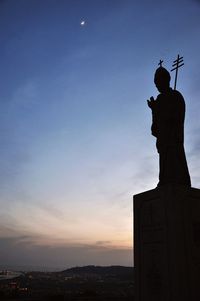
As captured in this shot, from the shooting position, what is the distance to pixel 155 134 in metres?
7.63

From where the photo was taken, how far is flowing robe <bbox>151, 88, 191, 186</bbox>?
6902 millimetres

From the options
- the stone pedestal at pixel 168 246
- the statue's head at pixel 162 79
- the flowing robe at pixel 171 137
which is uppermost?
the statue's head at pixel 162 79

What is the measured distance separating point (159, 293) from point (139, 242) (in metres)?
1.13

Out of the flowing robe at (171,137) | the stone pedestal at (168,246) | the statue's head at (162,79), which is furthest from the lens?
the statue's head at (162,79)

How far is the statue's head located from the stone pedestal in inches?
103

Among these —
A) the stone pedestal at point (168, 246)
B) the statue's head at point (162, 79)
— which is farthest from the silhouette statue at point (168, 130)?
the stone pedestal at point (168, 246)

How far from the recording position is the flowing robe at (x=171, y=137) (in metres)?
6.90

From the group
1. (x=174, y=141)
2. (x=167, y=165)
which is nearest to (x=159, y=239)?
(x=167, y=165)

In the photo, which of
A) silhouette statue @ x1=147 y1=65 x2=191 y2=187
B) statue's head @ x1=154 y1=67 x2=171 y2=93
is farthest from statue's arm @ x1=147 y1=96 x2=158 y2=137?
statue's head @ x1=154 y1=67 x2=171 y2=93

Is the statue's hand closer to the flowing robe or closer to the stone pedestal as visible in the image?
the flowing robe

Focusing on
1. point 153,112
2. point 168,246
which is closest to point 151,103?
point 153,112

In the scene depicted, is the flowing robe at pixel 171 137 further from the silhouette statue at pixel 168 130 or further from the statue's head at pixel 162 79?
the statue's head at pixel 162 79

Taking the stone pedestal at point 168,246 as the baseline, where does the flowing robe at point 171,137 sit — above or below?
above

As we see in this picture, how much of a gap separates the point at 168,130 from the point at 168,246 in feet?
8.42
